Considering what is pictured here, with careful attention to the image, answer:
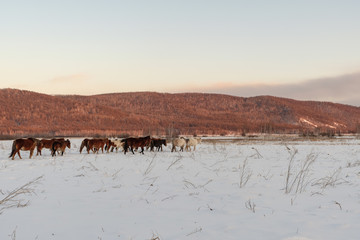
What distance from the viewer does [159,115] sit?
13400 cm

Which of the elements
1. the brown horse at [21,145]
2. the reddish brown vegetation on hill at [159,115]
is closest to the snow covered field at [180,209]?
the brown horse at [21,145]

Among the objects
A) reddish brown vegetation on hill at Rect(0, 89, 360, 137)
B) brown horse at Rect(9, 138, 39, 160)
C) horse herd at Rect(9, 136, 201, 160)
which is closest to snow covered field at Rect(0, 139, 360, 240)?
brown horse at Rect(9, 138, 39, 160)

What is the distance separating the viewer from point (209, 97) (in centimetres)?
16650

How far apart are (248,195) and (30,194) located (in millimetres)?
5181

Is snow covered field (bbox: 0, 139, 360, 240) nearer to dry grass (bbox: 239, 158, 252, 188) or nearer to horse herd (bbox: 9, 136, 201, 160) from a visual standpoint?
dry grass (bbox: 239, 158, 252, 188)

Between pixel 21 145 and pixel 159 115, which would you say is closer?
pixel 21 145

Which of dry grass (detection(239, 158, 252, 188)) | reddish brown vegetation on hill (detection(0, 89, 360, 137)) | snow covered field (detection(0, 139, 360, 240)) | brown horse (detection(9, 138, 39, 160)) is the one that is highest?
reddish brown vegetation on hill (detection(0, 89, 360, 137))

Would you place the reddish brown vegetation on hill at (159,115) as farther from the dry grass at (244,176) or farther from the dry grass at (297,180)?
the dry grass at (297,180)

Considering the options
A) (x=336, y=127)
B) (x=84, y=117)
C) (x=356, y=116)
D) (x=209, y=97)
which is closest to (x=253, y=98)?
(x=209, y=97)

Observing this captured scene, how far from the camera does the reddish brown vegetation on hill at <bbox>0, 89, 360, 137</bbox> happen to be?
96.7 m

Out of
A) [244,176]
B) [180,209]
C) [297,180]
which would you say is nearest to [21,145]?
[244,176]

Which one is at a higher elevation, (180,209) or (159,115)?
(159,115)

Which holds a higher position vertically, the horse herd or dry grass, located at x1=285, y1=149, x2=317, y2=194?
the horse herd

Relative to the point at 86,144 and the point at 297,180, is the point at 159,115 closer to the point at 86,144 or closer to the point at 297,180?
the point at 86,144
